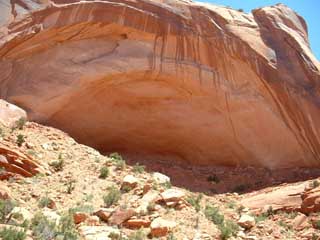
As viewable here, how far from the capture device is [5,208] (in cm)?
916

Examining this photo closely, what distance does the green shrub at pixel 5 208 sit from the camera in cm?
895

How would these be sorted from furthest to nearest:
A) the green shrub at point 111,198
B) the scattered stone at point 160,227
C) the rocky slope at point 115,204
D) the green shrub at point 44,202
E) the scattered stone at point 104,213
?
the green shrub at point 111,198, the green shrub at point 44,202, the scattered stone at point 104,213, the scattered stone at point 160,227, the rocky slope at point 115,204

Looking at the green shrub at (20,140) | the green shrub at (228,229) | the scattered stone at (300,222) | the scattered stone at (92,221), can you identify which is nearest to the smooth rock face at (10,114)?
the green shrub at (20,140)

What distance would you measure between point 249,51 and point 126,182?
6479mm

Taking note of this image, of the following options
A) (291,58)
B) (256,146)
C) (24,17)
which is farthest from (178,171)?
(24,17)

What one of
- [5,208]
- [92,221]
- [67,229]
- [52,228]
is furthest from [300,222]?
[5,208]

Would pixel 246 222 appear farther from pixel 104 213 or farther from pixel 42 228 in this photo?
pixel 42 228

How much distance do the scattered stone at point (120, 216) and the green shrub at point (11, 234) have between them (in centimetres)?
247

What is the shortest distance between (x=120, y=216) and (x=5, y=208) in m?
2.21

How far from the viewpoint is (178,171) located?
16.7 metres

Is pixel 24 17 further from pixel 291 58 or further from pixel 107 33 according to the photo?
pixel 291 58

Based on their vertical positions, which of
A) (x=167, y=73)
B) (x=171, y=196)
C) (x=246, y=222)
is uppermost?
(x=167, y=73)

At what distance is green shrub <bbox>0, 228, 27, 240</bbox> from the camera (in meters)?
7.62

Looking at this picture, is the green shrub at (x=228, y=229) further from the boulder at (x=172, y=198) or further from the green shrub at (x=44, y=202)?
the green shrub at (x=44, y=202)
